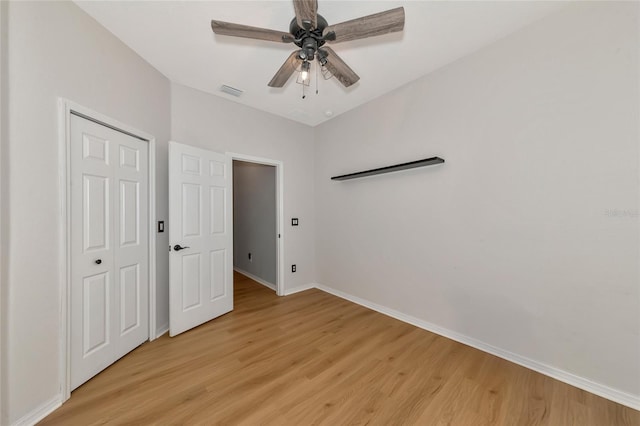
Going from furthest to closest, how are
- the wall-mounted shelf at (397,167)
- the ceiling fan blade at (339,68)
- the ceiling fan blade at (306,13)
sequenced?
the wall-mounted shelf at (397,167), the ceiling fan blade at (339,68), the ceiling fan blade at (306,13)

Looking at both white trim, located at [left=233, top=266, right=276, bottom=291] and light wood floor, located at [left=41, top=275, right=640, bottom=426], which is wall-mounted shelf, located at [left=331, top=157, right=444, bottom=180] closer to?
light wood floor, located at [left=41, top=275, right=640, bottom=426]

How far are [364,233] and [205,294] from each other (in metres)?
2.16

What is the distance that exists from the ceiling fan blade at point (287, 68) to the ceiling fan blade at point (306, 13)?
0.22 m

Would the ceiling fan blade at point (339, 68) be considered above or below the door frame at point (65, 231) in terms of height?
above

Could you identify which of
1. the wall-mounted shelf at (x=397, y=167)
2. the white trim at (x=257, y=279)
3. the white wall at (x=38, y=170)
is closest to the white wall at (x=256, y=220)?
the white trim at (x=257, y=279)

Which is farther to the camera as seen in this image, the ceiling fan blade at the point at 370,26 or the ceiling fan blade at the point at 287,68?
the ceiling fan blade at the point at 287,68

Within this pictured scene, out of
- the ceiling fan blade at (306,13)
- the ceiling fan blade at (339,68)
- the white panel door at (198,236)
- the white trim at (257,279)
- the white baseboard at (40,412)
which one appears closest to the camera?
the ceiling fan blade at (306,13)

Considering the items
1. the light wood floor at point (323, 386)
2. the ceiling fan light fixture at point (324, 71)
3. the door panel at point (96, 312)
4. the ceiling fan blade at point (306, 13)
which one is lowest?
the light wood floor at point (323, 386)

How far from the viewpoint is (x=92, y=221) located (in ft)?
6.03

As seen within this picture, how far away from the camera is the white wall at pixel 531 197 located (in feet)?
5.16

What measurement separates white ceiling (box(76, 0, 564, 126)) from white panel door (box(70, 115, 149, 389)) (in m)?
0.89

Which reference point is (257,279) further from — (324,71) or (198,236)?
(324,71)

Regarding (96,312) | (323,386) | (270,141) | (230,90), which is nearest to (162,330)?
(96,312)

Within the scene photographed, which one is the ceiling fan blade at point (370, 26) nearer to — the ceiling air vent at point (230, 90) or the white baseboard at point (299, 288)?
the ceiling air vent at point (230, 90)
